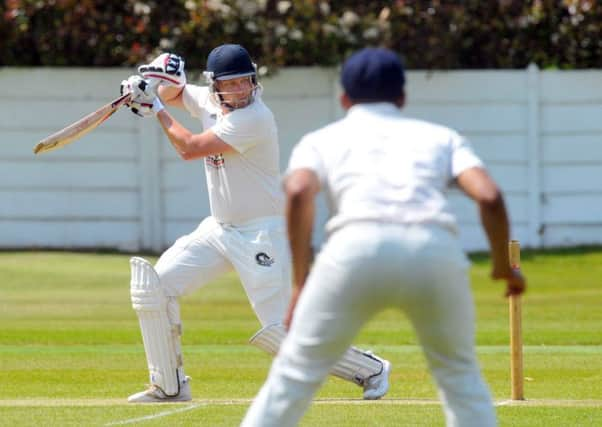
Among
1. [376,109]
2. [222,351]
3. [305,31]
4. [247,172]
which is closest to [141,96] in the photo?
[247,172]

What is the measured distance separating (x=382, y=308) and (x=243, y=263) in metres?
3.12

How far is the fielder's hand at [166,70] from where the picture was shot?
8.75m

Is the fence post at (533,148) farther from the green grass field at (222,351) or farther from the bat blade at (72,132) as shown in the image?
the bat blade at (72,132)

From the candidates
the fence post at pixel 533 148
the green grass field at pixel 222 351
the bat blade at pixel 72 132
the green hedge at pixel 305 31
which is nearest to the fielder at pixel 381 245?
the green grass field at pixel 222 351

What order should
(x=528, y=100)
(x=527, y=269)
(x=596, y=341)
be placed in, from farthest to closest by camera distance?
(x=528, y=100) → (x=527, y=269) → (x=596, y=341)

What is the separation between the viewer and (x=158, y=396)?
28.1ft

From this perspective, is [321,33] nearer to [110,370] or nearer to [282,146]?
[282,146]

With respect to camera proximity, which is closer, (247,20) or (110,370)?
(110,370)

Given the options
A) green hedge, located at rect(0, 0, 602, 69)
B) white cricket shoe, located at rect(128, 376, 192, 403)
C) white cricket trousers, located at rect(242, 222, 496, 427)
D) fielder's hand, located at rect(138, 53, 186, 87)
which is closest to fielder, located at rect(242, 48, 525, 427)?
white cricket trousers, located at rect(242, 222, 496, 427)

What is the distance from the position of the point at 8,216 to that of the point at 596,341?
9557 mm

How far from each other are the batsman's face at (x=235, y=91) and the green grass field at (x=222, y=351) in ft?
5.40

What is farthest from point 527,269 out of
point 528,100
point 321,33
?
point 321,33

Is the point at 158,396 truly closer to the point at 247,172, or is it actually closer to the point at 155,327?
the point at 155,327

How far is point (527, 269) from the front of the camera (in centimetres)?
1830
